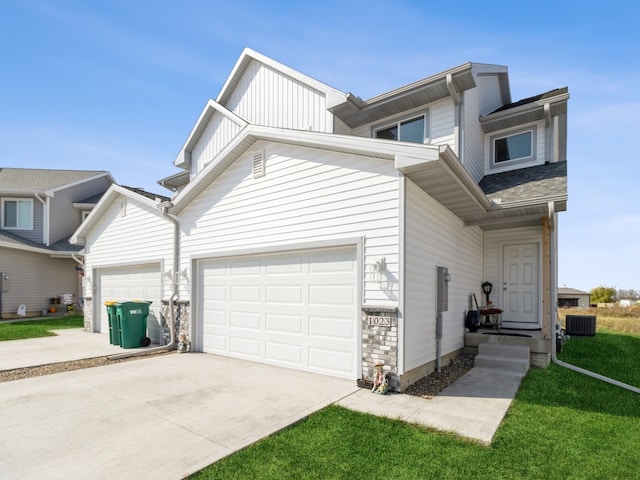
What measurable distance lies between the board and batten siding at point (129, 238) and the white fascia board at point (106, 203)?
138 mm

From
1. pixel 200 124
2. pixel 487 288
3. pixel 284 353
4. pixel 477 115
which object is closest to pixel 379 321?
pixel 284 353

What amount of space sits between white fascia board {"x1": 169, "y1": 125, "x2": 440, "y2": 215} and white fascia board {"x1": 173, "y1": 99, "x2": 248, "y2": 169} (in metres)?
3.92

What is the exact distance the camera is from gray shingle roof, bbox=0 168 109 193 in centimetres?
1889

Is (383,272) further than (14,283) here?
No

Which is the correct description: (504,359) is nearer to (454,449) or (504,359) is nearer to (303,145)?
(454,449)

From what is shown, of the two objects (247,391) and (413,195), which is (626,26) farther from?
(247,391)

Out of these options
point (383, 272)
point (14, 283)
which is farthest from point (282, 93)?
point (14, 283)

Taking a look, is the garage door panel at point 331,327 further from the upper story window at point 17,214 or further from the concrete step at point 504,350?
the upper story window at point 17,214

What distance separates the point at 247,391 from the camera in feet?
17.9

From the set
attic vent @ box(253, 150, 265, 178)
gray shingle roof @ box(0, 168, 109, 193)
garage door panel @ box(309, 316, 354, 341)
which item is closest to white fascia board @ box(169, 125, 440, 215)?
attic vent @ box(253, 150, 265, 178)

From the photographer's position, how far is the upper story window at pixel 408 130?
909 centimetres

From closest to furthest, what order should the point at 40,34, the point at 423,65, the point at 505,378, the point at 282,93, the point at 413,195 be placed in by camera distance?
the point at 413,195
the point at 505,378
the point at 40,34
the point at 423,65
the point at 282,93

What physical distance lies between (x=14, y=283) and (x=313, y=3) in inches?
754

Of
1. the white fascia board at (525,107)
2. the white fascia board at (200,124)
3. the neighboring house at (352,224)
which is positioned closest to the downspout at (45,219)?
the neighboring house at (352,224)
